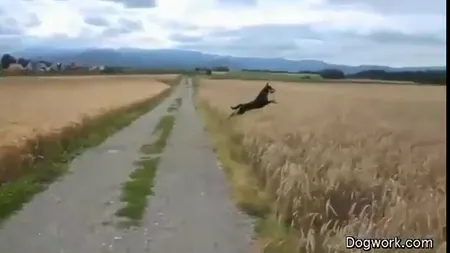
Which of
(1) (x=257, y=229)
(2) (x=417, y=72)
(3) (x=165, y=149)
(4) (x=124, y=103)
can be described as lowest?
(1) (x=257, y=229)

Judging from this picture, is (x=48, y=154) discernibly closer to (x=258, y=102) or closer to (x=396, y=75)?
(x=258, y=102)

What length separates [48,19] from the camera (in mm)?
1668

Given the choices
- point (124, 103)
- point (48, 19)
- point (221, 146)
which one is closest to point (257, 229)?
point (221, 146)

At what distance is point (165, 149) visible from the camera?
172 cm

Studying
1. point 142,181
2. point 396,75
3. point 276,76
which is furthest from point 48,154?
point 396,75

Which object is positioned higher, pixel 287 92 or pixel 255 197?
pixel 287 92

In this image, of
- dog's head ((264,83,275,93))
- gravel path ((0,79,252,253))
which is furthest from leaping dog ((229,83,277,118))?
gravel path ((0,79,252,253))

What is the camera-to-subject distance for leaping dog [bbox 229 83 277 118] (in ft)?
5.52

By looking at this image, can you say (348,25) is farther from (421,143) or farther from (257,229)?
(257,229)

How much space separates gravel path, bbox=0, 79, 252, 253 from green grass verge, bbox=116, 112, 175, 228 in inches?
0.7

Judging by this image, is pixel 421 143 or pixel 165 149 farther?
pixel 165 149

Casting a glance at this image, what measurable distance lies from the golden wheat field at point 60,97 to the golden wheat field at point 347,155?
0.60 feet

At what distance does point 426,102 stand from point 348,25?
0.90 feet

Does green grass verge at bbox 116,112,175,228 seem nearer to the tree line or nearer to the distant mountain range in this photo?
the distant mountain range
